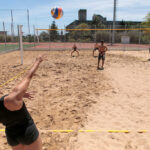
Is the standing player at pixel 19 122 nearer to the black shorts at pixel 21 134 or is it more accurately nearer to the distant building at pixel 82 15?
the black shorts at pixel 21 134

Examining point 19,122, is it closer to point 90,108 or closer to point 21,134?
point 21,134

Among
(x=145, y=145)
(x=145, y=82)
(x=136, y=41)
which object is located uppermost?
(x=136, y=41)

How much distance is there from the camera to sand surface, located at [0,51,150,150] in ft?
9.05

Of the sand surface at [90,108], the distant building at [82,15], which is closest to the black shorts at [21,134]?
the sand surface at [90,108]

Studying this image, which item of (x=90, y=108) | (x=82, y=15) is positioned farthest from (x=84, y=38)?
(x=82, y=15)

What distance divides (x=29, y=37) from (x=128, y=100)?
19.8 meters

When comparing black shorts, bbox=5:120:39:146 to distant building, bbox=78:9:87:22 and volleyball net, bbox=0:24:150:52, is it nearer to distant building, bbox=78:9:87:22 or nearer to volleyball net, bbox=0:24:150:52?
volleyball net, bbox=0:24:150:52

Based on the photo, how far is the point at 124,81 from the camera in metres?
6.17

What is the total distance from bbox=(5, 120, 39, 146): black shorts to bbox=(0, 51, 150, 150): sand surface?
0.48m

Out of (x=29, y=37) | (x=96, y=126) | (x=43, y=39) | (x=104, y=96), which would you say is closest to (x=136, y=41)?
(x=43, y=39)

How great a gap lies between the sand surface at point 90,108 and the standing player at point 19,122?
451mm

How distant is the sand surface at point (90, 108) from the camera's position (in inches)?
109

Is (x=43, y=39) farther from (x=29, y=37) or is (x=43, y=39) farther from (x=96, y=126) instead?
(x=96, y=126)

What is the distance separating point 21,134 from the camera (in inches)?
59.7
